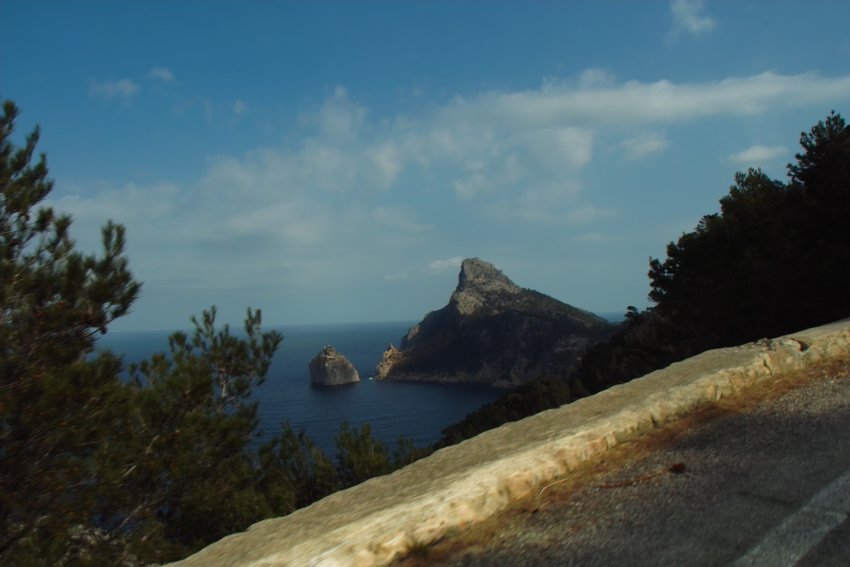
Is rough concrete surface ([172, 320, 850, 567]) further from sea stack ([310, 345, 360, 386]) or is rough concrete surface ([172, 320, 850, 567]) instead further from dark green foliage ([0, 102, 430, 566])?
sea stack ([310, 345, 360, 386])

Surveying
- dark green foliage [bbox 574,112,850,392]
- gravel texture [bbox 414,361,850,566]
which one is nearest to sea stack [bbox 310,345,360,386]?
dark green foliage [bbox 574,112,850,392]

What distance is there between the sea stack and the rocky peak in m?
27.2

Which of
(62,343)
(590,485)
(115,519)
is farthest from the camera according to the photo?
(115,519)

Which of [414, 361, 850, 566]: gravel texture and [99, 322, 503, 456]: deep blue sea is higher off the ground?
[414, 361, 850, 566]: gravel texture

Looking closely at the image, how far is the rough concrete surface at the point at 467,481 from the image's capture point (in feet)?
7.94

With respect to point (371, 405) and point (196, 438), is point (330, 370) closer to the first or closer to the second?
point (371, 405)

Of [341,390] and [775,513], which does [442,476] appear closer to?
[775,513]

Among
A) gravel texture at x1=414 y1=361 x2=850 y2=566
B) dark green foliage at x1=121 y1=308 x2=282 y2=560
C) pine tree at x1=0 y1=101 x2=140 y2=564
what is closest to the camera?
gravel texture at x1=414 y1=361 x2=850 y2=566

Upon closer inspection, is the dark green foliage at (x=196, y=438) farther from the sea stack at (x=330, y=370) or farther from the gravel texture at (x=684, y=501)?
the sea stack at (x=330, y=370)

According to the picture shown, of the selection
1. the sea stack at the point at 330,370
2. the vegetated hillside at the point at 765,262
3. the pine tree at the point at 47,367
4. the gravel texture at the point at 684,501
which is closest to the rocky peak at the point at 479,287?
the sea stack at the point at 330,370

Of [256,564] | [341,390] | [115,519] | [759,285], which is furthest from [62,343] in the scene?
[341,390]

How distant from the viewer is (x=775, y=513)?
2512mm

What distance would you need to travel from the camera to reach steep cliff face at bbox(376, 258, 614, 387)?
95.1 meters

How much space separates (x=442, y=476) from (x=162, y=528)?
195 inches
